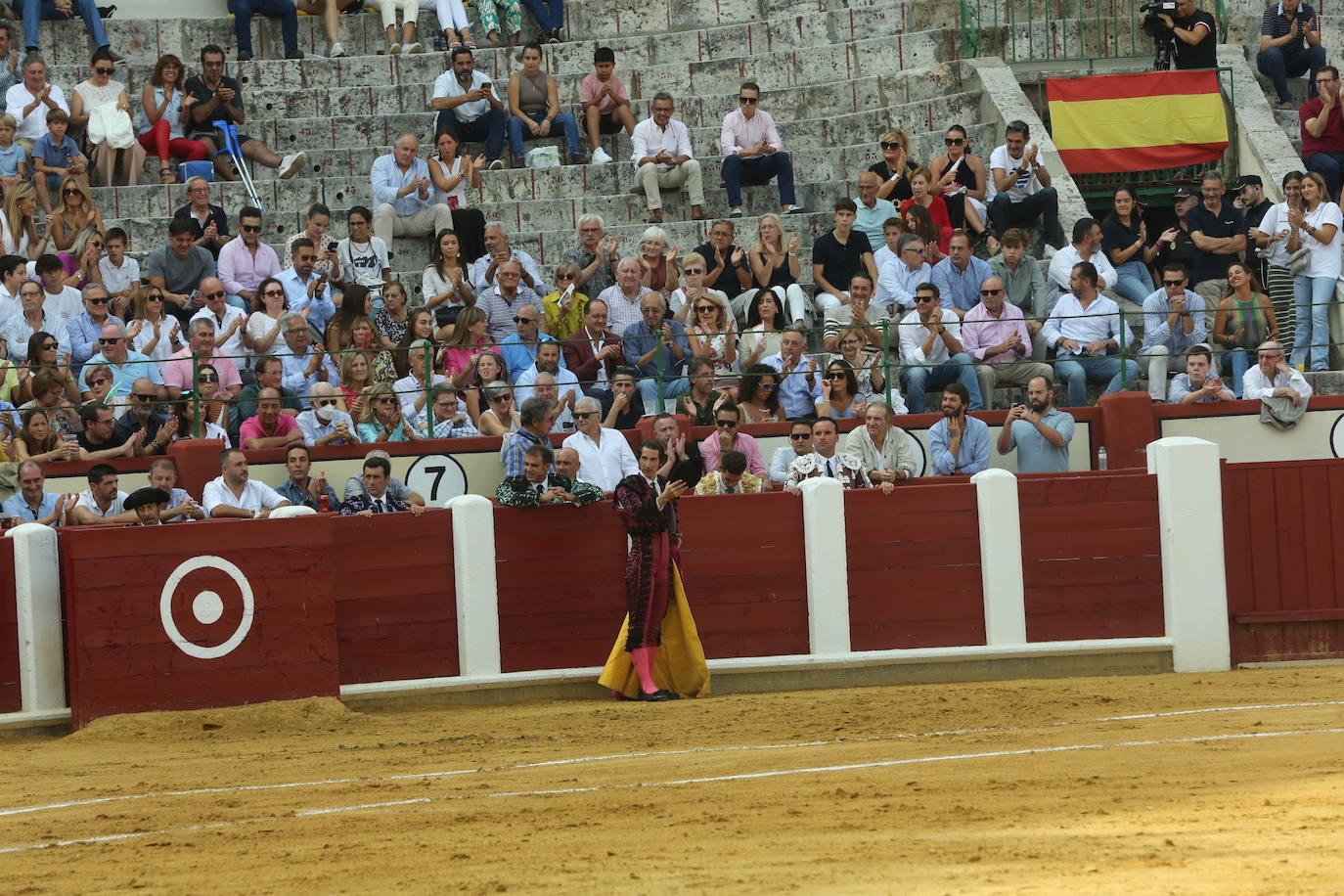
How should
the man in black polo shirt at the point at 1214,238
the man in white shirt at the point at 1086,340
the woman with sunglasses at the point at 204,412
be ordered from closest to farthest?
the woman with sunglasses at the point at 204,412 → the man in white shirt at the point at 1086,340 → the man in black polo shirt at the point at 1214,238

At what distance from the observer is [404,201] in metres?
15.9

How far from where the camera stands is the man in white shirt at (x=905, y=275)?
47.3ft

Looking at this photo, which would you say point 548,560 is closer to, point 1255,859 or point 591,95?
point 1255,859

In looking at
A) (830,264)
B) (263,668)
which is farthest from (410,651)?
(830,264)

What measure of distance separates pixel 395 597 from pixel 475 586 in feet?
1.51

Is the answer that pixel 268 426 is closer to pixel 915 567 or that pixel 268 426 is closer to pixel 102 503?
pixel 102 503

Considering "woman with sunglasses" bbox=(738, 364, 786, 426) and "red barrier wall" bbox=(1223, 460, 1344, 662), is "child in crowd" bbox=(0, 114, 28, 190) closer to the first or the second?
"woman with sunglasses" bbox=(738, 364, 786, 426)

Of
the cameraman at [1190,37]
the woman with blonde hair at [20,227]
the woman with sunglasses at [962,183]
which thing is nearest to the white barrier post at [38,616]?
the woman with blonde hair at [20,227]

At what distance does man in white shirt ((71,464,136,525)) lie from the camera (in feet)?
37.8

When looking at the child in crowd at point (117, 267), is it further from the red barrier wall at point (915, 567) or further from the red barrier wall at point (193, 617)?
the red barrier wall at point (915, 567)

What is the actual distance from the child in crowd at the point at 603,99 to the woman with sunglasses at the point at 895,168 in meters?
2.51

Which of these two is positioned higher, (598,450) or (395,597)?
(598,450)

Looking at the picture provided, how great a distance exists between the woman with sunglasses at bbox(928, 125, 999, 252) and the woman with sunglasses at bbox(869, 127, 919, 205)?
0.76 ft

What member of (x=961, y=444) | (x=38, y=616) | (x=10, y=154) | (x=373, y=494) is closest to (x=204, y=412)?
(x=373, y=494)
